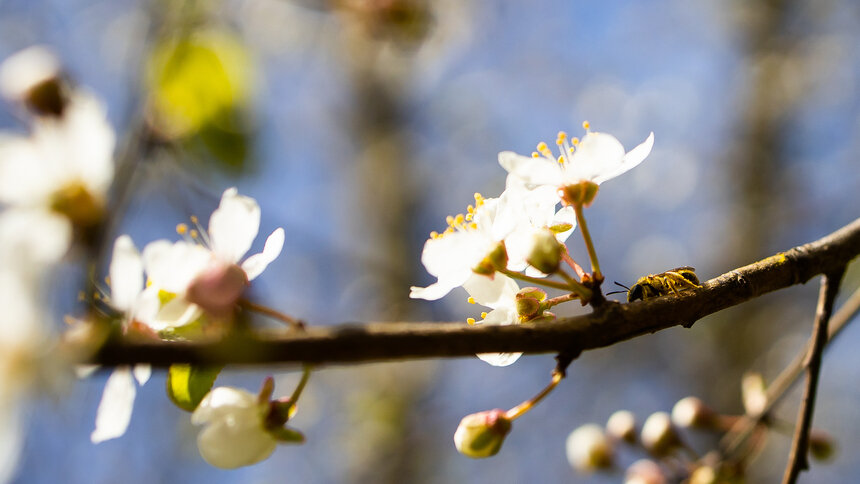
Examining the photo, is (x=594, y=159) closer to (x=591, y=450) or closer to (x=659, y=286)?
(x=659, y=286)

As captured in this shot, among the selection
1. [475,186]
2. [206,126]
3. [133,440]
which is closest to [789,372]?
[206,126]

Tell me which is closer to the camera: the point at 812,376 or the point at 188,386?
the point at 188,386

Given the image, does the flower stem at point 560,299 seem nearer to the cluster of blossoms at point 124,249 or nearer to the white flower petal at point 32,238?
the cluster of blossoms at point 124,249

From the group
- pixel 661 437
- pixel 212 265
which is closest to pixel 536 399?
pixel 212 265

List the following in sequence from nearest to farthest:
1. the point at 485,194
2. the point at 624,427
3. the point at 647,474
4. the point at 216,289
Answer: the point at 216,289
the point at 647,474
the point at 624,427
the point at 485,194

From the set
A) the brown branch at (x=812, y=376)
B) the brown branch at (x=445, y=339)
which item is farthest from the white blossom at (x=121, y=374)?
the brown branch at (x=812, y=376)

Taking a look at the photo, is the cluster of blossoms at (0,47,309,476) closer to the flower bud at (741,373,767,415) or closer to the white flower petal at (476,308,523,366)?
the white flower petal at (476,308,523,366)
